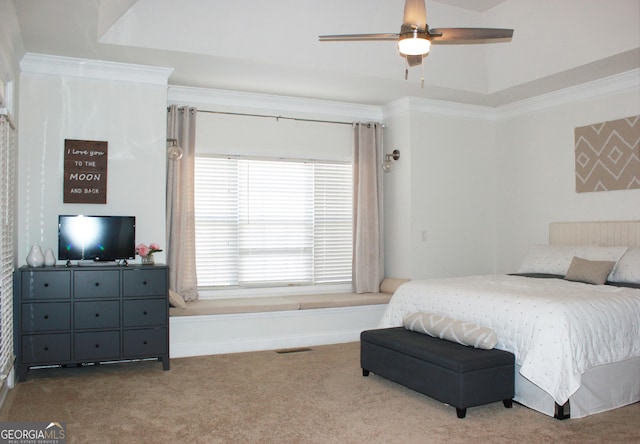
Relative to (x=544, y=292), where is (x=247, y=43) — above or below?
above

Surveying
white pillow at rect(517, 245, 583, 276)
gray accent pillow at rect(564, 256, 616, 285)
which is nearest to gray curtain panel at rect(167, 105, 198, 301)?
white pillow at rect(517, 245, 583, 276)

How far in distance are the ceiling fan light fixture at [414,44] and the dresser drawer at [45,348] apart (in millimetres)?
3299

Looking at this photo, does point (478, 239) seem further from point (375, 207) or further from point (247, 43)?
point (247, 43)

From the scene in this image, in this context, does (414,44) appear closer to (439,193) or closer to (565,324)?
(565,324)

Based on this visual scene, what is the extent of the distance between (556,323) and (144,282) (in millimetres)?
3108

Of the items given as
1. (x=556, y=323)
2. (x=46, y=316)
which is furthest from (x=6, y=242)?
(x=556, y=323)

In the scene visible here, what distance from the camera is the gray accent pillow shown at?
14.2ft

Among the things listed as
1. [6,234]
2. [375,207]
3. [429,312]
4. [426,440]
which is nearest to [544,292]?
[429,312]

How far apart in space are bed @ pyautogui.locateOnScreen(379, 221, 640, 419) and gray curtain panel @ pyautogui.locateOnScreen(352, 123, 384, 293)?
158cm

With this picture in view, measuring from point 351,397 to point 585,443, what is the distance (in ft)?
4.88

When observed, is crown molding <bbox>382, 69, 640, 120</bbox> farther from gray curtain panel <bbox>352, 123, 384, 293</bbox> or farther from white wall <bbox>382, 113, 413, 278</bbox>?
gray curtain panel <bbox>352, 123, 384, 293</bbox>

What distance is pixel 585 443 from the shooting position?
9.82 feet

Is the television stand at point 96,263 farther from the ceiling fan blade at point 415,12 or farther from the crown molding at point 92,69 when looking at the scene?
the ceiling fan blade at point 415,12

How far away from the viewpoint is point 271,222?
595 cm
